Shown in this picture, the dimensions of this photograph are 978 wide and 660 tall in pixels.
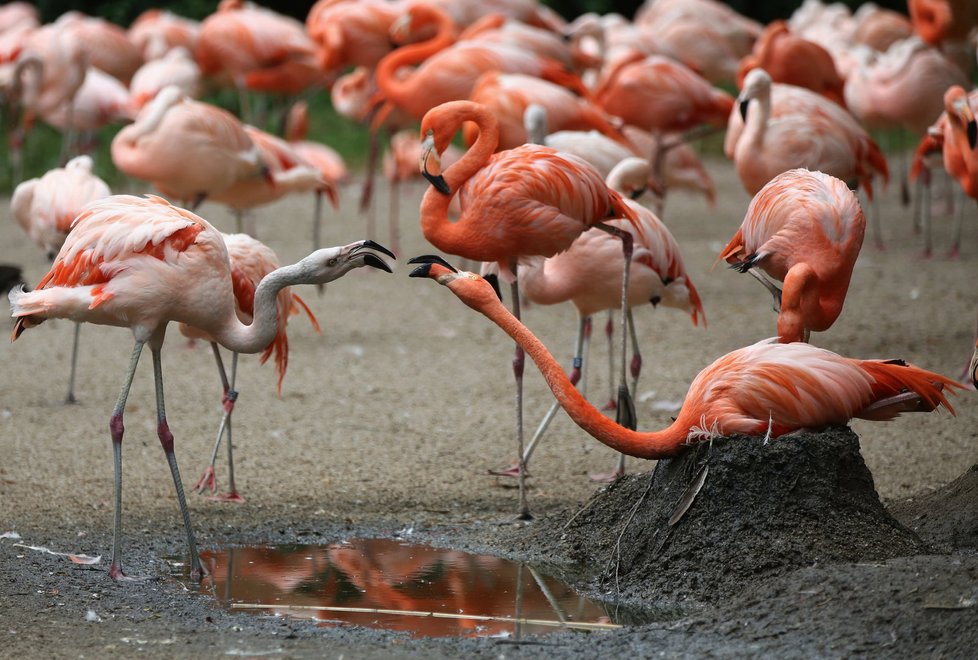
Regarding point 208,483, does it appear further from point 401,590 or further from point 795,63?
point 795,63

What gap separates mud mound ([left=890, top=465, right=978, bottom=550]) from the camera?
4059 mm

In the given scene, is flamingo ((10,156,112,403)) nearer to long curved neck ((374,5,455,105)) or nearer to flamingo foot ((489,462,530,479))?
flamingo foot ((489,462,530,479))

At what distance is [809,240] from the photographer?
4.55 meters

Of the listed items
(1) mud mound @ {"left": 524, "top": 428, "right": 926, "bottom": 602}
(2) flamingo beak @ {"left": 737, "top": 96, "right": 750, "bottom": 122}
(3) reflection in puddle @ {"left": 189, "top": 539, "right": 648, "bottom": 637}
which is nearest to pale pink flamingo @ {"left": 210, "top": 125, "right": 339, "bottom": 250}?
(2) flamingo beak @ {"left": 737, "top": 96, "right": 750, "bottom": 122}

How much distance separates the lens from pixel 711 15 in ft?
45.5

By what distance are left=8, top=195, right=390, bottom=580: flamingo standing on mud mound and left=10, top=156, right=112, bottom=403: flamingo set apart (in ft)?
7.24

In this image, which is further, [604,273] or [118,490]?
[604,273]

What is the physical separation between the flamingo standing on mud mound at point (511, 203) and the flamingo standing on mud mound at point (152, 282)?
0.80 metres

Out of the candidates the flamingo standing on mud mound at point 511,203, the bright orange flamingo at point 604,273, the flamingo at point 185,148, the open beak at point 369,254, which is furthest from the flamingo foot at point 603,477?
the flamingo at point 185,148

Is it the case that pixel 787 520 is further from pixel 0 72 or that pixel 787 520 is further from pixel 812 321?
pixel 0 72

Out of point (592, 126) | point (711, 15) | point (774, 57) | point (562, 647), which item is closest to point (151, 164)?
point (592, 126)

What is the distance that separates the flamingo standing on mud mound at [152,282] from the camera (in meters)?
3.96

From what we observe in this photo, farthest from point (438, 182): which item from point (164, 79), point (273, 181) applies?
point (164, 79)

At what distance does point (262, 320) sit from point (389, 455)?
145cm
